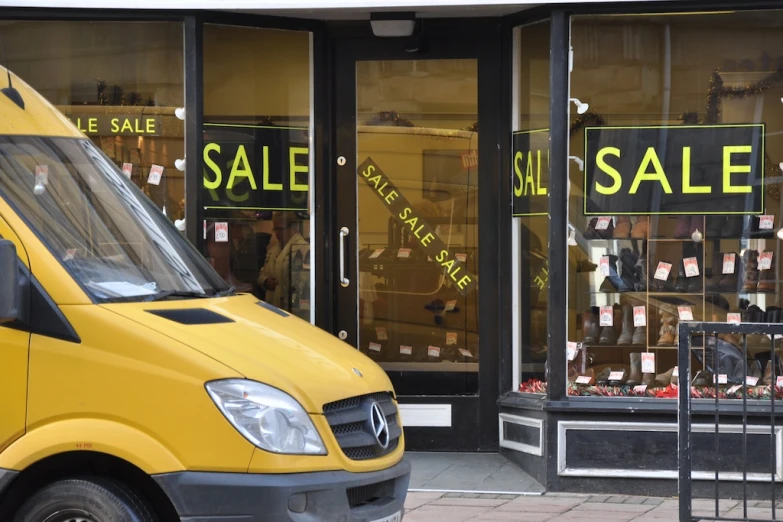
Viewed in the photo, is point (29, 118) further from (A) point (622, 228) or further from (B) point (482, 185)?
(A) point (622, 228)

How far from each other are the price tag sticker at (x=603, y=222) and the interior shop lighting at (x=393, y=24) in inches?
76.2

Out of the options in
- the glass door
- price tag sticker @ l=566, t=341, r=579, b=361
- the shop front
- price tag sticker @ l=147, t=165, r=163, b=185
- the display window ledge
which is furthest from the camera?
the glass door

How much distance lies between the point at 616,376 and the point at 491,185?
5.50 feet

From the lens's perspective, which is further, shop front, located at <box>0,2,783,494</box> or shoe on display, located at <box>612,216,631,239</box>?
shoe on display, located at <box>612,216,631,239</box>

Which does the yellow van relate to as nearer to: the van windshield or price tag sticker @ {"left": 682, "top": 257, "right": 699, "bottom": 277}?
the van windshield

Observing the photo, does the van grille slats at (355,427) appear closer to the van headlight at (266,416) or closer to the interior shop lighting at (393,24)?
the van headlight at (266,416)

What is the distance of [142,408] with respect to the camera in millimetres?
4676

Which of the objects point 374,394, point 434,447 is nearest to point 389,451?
point 374,394

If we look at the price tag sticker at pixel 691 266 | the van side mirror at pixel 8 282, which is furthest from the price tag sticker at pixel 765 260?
the van side mirror at pixel 8 282

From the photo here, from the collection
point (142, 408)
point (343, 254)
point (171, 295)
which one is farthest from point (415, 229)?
point (142, 408)

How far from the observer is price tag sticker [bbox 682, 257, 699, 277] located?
8352mm

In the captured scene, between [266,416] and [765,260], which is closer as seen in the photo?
[266,416]

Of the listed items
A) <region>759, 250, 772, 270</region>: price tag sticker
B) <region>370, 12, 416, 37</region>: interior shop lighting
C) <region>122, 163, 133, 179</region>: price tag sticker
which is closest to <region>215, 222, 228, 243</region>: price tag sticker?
<region>122, 163, 133, 179</region>: price tag sticker

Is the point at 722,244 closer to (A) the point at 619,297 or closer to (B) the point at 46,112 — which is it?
(A) the point at 619,297
